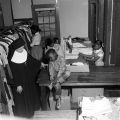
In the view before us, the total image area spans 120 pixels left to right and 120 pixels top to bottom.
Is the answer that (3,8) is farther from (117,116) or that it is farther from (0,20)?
(117,116)

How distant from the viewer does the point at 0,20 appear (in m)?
→ 5.78

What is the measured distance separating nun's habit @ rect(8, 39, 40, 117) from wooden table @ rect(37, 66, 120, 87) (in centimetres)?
18

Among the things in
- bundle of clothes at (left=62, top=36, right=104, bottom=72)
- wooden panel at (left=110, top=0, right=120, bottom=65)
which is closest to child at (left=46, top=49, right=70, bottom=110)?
bundle of clothes at (left=62, top=36, right=104, bottom=72)

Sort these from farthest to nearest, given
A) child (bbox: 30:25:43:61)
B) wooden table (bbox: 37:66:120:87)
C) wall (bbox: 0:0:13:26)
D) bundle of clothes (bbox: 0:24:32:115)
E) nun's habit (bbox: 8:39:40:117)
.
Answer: wall (bbox: 0:0:13:26) < child (bbox: 30:25:43:61) < wooden table (bbox: 37:66:120:87) < nun's habit (bbox: 8:39:40:117) < bundle of clothes (bbox: 0:24:32:115)

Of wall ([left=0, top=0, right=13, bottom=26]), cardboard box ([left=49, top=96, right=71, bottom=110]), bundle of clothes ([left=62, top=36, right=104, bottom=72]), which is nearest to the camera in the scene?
cardboard box ([left=49, top=96, right=71, bottom=110])

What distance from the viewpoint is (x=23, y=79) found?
330cm

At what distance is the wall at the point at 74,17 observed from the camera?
19.4 ft

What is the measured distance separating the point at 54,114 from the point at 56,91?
0.82m

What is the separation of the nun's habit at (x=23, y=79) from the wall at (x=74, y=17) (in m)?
2.67

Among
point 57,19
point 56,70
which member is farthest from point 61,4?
point 56,70

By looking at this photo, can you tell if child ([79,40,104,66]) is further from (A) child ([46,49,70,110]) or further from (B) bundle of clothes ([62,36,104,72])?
(A) child ([46,49,70,110])

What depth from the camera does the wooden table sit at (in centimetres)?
344

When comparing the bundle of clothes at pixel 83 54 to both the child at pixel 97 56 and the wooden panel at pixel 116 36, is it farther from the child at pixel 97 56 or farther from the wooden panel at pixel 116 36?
the wooden panel at pixel 116 36

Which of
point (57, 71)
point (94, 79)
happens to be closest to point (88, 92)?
point (94, 79)
